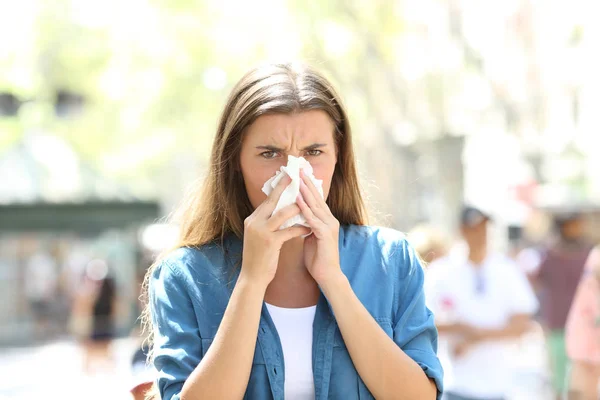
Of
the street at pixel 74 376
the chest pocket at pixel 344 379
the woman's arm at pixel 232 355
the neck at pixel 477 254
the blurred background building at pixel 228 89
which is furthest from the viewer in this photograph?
the blurred background building at pixel 228 89

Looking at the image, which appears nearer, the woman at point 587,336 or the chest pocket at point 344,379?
the chest pocket at point 344,379

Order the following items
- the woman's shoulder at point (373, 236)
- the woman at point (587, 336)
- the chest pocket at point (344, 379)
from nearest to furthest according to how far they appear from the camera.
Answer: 1. the chest pocket at point (344, 379)
2. the woman's shoulder at point (373, 236)
3. the woman at point (587, 336)

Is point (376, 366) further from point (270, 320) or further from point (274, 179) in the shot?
point (274, 179)

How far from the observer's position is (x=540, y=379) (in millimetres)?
12469

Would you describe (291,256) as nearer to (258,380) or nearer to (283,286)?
(283,286)

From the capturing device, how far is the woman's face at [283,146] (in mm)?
2410

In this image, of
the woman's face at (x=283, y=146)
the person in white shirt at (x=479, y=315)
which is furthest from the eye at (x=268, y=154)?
the person in white shirt at (x=479, y=315)

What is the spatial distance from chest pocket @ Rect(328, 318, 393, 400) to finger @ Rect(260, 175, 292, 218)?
0.36 metres

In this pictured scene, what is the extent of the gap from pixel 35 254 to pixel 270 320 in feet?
76.4

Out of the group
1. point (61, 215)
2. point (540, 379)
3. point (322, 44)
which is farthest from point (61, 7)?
point (540, 379)

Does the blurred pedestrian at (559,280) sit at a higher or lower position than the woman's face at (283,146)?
lower

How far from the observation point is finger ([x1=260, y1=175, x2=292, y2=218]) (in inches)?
91.8

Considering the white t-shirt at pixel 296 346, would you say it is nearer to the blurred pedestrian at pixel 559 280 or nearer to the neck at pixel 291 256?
the neck at pixel 291 256

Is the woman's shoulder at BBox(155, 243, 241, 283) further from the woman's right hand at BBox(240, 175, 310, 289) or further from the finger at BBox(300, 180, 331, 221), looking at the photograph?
the finger at BBox(300, 180, 331, 221)
